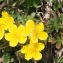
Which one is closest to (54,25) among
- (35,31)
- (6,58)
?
(35,31)

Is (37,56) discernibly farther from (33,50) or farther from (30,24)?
(30,24)

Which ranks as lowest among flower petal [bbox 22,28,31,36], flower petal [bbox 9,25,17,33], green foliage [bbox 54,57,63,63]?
green foliage [bbox 54,57,63,63]

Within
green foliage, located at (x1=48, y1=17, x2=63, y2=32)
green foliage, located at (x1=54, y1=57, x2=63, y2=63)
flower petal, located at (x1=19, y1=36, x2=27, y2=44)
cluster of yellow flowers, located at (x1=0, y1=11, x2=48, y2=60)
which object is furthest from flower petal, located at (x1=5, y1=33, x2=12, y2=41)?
green foliage, located at (x1=54, y1=57, x2=63, y2=63)

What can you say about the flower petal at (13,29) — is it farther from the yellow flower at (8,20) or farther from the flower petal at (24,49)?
the flower petal at (24,49)

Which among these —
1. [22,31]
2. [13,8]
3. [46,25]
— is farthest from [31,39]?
[13,8]

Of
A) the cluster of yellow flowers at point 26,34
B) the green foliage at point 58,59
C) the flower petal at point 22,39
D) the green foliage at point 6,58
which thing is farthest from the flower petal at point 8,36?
the green foliage at point 58,59

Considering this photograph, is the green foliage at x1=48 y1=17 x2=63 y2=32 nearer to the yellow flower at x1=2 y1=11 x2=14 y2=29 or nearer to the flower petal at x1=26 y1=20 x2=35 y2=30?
the flower petal at x1=26 y1=20 x2=35 y2=30
